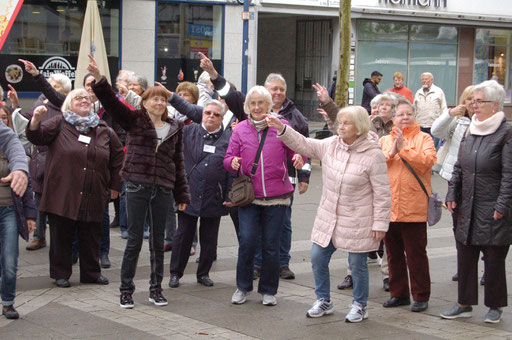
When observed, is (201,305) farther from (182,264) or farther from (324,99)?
(324,99)

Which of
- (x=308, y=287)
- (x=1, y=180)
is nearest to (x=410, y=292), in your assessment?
(x=308, y=287)

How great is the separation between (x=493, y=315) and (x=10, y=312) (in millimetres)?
3832

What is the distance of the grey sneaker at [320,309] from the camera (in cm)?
650

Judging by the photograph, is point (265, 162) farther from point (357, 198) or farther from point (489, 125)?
point (489, 125)

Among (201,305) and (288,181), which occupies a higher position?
(288,181)

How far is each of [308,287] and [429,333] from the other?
1.75 meters

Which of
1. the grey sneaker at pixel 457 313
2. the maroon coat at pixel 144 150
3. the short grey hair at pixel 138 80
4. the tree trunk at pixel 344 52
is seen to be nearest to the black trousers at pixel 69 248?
the maroon coat at pixel 144 150

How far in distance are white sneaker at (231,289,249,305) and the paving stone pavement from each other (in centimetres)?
7

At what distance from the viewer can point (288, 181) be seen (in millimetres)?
7074

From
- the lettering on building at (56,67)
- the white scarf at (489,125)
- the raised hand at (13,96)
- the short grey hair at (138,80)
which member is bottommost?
the white scarf at (489,125)

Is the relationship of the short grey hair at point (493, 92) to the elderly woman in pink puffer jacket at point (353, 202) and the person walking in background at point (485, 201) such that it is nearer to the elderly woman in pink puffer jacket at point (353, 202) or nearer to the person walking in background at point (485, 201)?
the person walking in background at point (485, 201)

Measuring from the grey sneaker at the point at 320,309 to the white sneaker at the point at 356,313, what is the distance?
0.21 metres

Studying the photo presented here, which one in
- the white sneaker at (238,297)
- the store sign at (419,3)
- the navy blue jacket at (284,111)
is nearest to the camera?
the white sneaker at (238,297)

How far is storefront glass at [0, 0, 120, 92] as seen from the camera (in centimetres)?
1927
